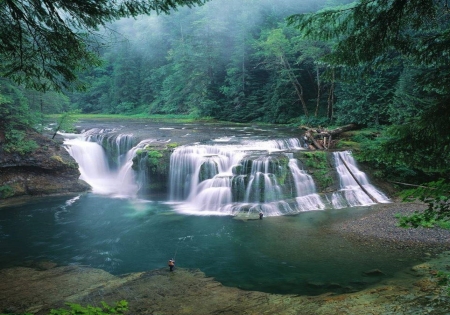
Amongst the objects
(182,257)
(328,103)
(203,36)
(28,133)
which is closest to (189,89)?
(203,36)

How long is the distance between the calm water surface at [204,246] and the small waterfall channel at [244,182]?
3.84ft

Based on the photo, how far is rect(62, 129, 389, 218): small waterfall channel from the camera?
15680 millimetres

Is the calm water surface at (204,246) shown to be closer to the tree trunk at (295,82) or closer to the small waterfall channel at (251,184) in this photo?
the small waterfall channel at (251,184)

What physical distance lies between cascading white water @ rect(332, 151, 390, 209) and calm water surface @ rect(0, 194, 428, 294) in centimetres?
95

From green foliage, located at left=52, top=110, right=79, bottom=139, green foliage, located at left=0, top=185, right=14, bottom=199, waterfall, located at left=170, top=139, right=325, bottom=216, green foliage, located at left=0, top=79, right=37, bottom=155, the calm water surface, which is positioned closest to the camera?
the calm water surface

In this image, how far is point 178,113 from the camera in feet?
155

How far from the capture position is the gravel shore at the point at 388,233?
10311 millimetres

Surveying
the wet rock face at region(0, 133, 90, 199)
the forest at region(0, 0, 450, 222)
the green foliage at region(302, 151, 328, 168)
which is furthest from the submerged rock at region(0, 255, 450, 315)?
the wet rock face at region(0, 133, 90, 199)

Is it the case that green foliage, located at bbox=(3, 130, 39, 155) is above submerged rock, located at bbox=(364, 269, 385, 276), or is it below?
above

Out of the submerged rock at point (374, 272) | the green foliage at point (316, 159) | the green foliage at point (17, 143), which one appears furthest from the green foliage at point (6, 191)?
the submerged rock at point (374, 272)

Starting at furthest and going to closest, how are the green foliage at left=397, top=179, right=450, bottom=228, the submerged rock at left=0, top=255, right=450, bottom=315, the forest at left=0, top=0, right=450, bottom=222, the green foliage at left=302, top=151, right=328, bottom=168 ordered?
the green foliage at left=302, top=151, right=328, bottom=168 → the submerged rock at left=0, top=255, right=450, bottom=315 → the forest at left=0, top=0, right=450, bottom=222 → the green foliage at left=397, top=179, right=450, bottom=228

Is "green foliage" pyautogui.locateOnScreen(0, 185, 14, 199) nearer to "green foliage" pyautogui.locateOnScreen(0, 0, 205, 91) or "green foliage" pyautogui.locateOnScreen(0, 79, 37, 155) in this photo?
"green foliage" pyautogui.locateOnScreen(0, 79, 37, 155)

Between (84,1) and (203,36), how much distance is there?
38496mm

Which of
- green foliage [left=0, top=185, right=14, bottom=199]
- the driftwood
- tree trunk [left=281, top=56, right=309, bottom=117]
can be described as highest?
tree trunk [left=281, top=56, right=309, bottom=117]
